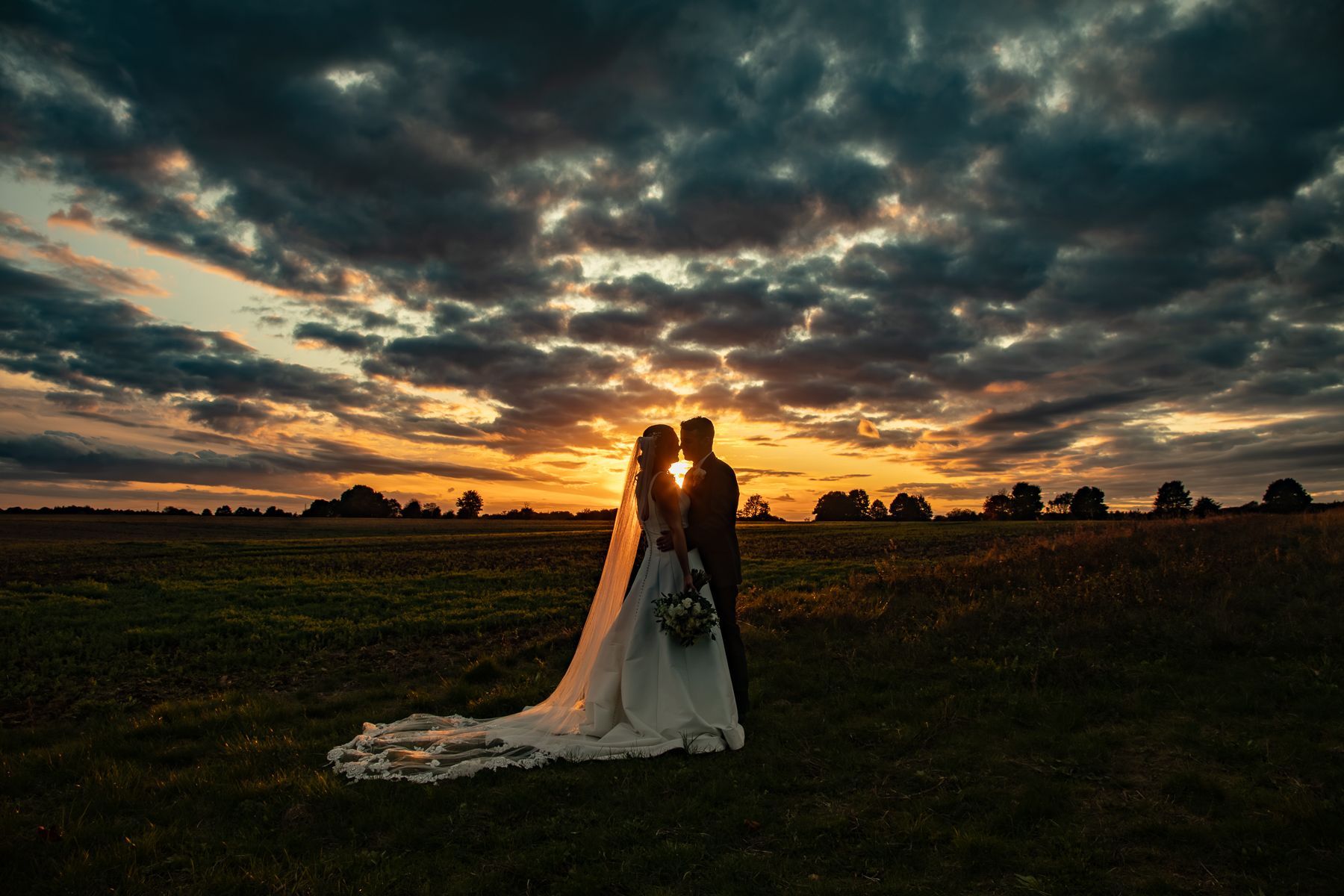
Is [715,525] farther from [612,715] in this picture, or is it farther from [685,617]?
[612,715]

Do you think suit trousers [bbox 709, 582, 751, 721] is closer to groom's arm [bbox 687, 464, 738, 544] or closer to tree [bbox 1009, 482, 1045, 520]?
groom's arm [bbox 687, 464, 738, 544]

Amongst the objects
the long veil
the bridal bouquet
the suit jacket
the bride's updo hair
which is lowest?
the long veil

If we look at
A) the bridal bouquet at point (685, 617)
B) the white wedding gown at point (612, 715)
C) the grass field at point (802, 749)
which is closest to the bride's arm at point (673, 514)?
the white wedding gown at point (612, 715)

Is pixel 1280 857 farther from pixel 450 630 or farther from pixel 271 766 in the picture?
pixel 450 630

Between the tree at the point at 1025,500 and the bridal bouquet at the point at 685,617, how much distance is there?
8623 cm

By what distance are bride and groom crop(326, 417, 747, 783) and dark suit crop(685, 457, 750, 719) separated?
0.01 meters

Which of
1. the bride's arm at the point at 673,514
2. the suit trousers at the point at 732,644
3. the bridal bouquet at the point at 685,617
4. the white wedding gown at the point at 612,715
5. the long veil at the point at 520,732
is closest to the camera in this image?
the long veil at the point at 520,732

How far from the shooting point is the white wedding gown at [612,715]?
7508mm

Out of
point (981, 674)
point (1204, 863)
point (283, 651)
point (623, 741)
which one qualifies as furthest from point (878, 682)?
point (283, 651)

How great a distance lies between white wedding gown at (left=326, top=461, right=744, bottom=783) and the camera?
7.51 metres

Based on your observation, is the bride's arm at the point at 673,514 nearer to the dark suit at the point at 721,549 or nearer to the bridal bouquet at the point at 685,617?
the dark suit at the point at 721,549

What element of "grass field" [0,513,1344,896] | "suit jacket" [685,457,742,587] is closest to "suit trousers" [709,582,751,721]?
"suit jacket" [685,457,742,587]

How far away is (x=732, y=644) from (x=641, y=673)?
129cm

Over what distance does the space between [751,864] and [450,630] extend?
522 inches
